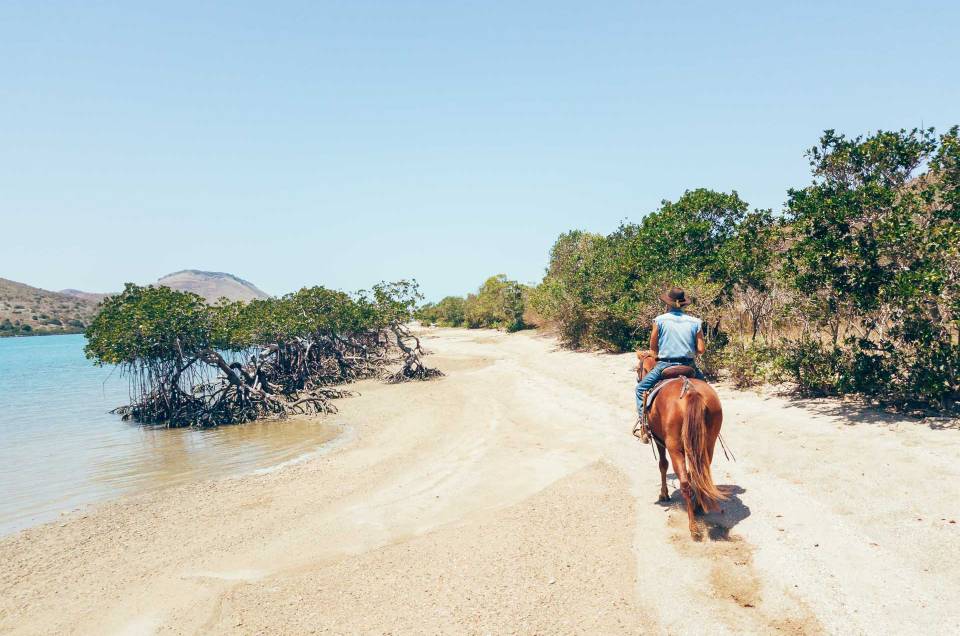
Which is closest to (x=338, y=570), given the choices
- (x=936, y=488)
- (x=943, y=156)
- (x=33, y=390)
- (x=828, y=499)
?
(x=828, y=499)

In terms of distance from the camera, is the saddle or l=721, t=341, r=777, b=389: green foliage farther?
l=721, t=341, r=777, b=389: green foliage

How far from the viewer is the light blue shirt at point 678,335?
691cm

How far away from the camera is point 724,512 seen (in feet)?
22.3

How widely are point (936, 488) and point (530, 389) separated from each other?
1260cm

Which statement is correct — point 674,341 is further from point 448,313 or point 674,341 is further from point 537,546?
point 448,313

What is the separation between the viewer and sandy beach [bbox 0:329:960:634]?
486cm

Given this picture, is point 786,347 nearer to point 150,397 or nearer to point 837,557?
point 837,557

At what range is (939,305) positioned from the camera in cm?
941

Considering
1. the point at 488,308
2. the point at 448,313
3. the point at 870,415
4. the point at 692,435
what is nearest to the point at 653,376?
the point at 692,435

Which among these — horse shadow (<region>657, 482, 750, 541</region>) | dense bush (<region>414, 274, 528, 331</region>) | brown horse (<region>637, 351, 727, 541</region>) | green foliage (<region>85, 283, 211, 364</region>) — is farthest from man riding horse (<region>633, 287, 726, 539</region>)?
dense bush (<region>414, 274, 528, 331</region>)

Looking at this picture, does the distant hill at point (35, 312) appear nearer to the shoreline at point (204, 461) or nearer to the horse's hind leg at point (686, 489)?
the shoreline at point (204, 461)

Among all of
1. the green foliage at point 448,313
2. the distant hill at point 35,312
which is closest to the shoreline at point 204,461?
the green foliage at point 448,313

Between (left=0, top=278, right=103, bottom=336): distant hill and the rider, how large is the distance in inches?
4490

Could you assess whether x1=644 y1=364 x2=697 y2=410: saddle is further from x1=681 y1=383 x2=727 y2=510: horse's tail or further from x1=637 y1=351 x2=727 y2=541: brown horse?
x1=681 y1=383 x2=727 y2=510: horse's tail
